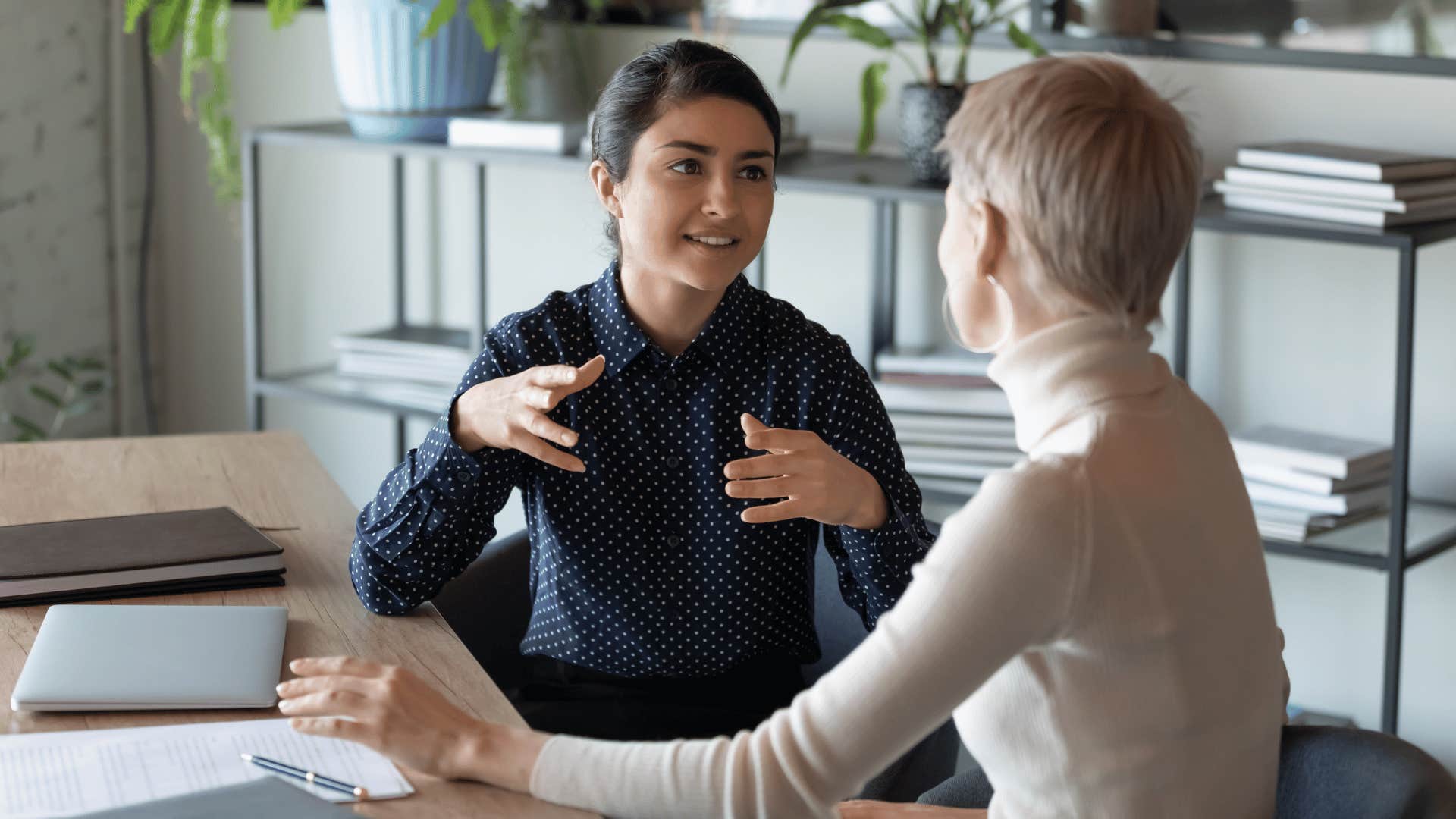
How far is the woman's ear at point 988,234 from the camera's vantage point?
1.08 metres

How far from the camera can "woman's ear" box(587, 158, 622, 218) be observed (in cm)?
169

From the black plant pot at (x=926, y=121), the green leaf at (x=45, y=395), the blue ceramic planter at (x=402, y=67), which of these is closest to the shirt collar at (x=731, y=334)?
the black plant pot at (x=926, y=121)

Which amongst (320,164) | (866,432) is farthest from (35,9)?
(866,432)

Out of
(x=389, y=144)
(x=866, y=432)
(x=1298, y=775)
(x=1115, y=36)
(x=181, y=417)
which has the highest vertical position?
(x=1115, y=36)

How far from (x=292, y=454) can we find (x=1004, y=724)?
49.1 inches

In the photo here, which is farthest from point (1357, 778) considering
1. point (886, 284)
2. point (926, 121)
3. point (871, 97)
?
point (886, 284)

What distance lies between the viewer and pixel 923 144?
8.32ft

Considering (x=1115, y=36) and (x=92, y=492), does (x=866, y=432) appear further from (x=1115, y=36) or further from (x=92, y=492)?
(x=1115, y=36)

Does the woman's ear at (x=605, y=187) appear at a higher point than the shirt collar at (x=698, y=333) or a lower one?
higher

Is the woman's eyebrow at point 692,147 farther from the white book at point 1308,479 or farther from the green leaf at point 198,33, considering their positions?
the green leaf at point 198,33

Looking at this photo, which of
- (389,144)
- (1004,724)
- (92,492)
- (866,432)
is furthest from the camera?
(389,144)

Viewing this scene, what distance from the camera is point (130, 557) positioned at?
1.59 metres

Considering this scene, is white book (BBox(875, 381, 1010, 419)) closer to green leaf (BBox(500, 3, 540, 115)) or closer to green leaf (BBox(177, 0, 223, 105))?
green leaf (BBox(500, 3, 540, 115))

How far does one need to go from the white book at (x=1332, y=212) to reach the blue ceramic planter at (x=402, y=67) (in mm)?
1447
